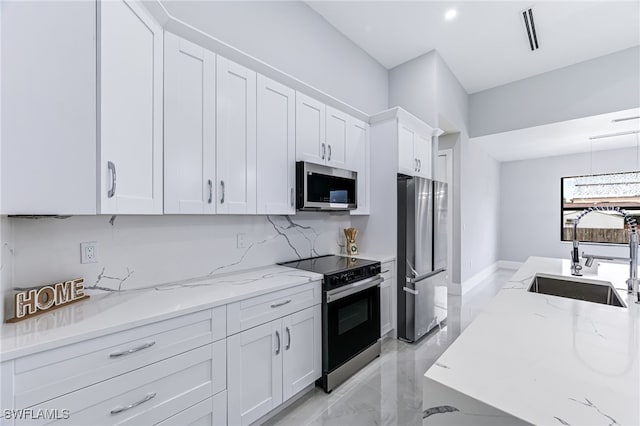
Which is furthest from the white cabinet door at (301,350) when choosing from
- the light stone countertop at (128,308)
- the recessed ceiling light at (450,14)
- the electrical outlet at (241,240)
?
the recessed ceiling light at (450,14)

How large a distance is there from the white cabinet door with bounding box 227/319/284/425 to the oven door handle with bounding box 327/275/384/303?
0.46 metres

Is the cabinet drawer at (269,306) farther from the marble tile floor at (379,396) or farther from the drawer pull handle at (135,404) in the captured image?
the marble tile floor at (379,396)

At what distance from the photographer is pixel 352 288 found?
7.25ft

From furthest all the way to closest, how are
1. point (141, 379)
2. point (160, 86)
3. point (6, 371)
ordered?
point (160, 86)
point (141, 379)
point (6, 371)

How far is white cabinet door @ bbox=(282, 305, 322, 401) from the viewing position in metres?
1.79

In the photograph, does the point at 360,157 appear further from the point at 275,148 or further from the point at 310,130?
the point at 275,148

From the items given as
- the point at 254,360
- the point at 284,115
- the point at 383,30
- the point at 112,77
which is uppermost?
the point at 383,30

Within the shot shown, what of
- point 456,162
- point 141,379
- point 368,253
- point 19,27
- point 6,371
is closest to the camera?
point 6,371

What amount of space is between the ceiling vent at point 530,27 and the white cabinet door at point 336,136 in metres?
2.29

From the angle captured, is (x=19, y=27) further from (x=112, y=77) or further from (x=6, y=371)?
(x=6, y=371)

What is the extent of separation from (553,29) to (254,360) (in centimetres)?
469

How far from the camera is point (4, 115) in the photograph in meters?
0.96

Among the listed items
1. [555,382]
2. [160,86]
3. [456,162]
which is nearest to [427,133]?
[456,162]

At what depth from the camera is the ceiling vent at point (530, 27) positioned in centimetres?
296
